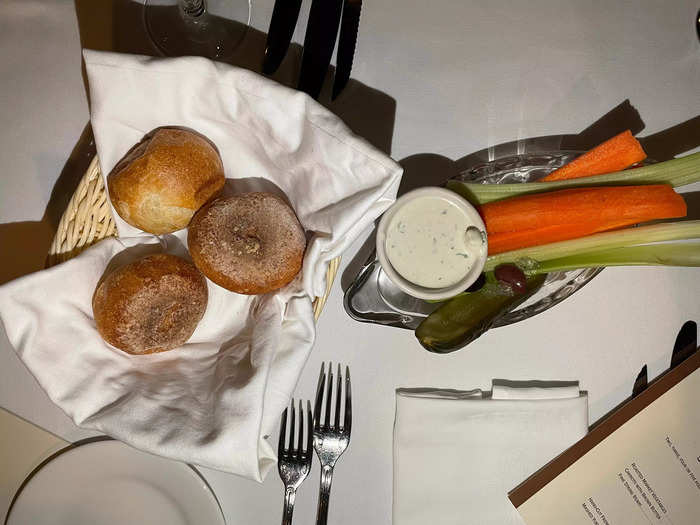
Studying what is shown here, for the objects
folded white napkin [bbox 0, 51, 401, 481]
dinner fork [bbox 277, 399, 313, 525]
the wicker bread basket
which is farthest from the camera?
dinner fork [bbox 277, 399, 313, 525]

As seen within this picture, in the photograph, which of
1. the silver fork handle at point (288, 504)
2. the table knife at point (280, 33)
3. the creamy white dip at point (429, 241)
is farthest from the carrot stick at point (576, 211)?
the silver fork handle at point (288, 504)

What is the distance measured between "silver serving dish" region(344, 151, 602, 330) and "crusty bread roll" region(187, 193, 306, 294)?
209 mm

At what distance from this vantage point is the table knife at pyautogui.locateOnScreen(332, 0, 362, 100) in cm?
129

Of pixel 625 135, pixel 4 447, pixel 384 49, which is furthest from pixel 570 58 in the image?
pixel 4 447

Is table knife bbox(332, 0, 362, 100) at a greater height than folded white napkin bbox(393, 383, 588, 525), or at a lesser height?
greater

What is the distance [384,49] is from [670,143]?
0.71 m

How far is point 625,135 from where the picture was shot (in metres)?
1.21

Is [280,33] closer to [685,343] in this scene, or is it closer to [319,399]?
[319,399]

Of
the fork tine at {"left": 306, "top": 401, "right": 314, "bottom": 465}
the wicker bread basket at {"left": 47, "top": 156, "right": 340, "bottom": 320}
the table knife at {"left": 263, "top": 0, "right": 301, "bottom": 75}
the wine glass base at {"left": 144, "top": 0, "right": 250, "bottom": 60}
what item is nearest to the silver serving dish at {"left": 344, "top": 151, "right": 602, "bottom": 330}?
the wicker bread basket at {"left": 47, "top": 156, "right": 340, "bottom": 320}

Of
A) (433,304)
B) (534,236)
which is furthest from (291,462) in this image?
(534,236)

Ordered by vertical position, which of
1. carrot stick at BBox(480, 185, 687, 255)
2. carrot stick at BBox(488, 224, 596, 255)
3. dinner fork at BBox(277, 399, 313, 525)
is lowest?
dinner fork at BBox(277, 399, 313, 525)

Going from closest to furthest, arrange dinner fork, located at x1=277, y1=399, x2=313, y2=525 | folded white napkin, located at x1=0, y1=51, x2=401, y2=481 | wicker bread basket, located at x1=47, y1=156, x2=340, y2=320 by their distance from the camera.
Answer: folded white napkin, located at x1=0, y1=51, x2=401, y2=481, wicker bread basket, located at x1=47, y1=156, x2=340, y2=320, dinner fork, located at x1=277, y1=399, x2=313, y2=525

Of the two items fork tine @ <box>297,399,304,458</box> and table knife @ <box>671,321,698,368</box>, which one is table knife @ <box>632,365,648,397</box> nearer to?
table knife @ <box>671,321,698,368</box>

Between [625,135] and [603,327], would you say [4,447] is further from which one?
Answer: [625,135]
